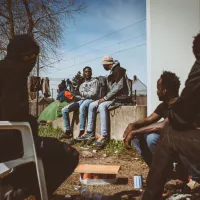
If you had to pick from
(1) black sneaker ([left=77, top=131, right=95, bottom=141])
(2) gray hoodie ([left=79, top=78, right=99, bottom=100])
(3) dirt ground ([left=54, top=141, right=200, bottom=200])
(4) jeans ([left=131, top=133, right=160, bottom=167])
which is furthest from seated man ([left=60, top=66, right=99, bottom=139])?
(4) jeans ([left=131, top=133, right=160, bottom=167])

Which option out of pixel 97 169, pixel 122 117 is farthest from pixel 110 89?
pixel 97 169

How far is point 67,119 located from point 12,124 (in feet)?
18.9

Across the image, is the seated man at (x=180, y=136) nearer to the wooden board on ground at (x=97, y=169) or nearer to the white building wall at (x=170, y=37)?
the wooden board on ground at (x=97, y=169)

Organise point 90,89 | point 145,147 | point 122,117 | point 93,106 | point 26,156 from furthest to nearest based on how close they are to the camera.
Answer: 1. point 90,89
2. point 93,106
3. point 122,117
4. point 145,147
5. point 26,156

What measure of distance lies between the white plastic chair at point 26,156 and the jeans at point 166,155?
2.92 feet

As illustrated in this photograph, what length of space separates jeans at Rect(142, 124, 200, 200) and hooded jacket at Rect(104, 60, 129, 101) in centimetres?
428

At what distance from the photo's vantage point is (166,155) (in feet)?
8.36

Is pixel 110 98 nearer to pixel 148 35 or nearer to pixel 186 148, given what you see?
pixel 148 35

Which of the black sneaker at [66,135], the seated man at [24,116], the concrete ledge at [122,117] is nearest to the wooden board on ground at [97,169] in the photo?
the seated man at [24,116]

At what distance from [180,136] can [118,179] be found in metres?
2.22

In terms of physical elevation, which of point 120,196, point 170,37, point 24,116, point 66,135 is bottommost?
point 120,196

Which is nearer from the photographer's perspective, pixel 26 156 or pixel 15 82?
pixel 15 82

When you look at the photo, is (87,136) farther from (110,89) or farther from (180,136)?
(180,136)

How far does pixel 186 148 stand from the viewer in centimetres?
241
